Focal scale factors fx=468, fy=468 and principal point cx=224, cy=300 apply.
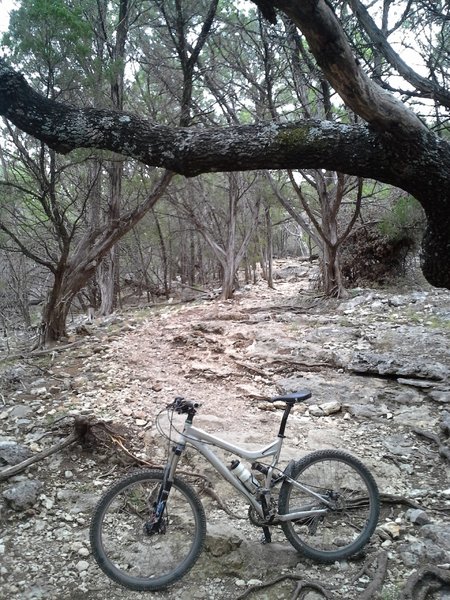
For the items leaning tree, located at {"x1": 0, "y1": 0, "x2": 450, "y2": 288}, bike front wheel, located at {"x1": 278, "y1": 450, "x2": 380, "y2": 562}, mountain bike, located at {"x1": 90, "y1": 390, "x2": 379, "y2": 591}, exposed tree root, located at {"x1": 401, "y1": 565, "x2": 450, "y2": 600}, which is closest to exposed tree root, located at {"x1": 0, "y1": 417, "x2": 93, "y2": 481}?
mountain bike, located at {"x1": 90, "y1": 390, "x2": 379, "y2": 591}

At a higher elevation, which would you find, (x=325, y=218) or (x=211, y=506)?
(x=325, y=218)

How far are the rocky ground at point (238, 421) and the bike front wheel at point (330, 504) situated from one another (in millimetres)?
123

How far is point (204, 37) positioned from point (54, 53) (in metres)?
2.91

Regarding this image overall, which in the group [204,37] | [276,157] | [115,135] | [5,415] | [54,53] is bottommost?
[5,415]

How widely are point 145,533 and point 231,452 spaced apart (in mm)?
727

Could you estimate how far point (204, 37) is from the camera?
8.11 metres

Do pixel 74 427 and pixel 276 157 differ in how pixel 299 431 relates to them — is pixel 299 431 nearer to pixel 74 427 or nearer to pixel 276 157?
pixel 74 427

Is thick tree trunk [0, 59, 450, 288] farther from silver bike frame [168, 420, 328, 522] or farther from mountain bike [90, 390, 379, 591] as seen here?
silver bike frame [168, 420, 328, 522]

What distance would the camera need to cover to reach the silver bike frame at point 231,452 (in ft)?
9.29

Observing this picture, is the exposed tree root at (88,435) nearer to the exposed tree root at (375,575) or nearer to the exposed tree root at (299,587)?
the exposed tree root at (299,587)

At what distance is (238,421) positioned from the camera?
4.88 m

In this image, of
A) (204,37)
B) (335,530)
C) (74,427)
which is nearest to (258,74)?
(204,37)

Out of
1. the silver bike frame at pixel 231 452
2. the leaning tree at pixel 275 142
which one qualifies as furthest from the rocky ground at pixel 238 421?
the leaning tree at pixel 275 142

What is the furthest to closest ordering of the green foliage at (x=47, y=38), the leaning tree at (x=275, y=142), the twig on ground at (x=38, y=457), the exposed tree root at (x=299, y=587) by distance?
the green foliage at (x=47, y=38)
the twig on ground at (x=38, y=457)
the leaning tree at (x=275, y=142)
the exposed tree root at (x=299, y=587)
